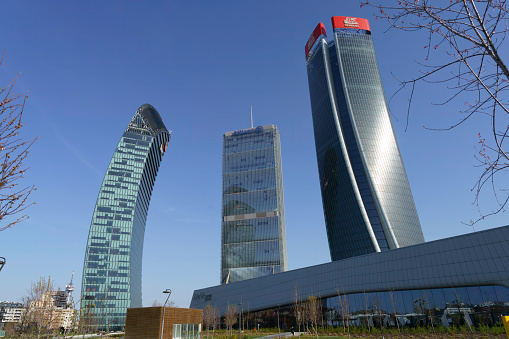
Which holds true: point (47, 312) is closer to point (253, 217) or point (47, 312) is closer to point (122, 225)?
point (122, 225)

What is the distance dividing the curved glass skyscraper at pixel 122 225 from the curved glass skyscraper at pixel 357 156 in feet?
300

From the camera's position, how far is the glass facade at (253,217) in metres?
176

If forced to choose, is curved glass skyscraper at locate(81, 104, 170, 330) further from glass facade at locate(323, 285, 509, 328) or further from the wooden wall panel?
glass facade at locate(323, 285, 509, 328)

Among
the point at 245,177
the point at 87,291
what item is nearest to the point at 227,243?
the point at 245,177

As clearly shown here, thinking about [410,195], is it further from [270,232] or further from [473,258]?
[473,258]

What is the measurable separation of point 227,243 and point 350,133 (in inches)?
3654

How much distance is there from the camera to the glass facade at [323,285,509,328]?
150ft

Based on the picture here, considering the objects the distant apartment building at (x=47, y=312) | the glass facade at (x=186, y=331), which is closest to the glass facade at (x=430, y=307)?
the glass facade at (x=186, y=331)

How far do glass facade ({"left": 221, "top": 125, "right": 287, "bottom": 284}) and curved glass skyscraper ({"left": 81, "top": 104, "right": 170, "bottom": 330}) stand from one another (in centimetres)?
4622

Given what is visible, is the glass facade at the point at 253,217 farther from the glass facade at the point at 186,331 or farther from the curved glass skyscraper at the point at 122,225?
the glass facade at the point at 186,331

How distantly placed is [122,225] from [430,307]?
455 feet

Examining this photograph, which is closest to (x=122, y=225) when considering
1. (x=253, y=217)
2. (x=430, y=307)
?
(x=253, y=217)

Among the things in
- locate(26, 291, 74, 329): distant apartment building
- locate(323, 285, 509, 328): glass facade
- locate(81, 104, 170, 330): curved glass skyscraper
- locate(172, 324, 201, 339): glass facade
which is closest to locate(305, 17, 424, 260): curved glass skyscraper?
locate(323, 285, 509, 328): glass facade

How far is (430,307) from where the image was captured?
5119 cm
